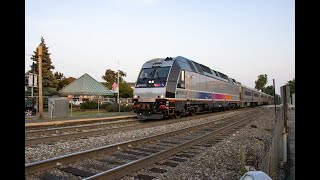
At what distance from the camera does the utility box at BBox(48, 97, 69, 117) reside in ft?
67.7

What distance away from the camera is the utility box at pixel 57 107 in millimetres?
20625

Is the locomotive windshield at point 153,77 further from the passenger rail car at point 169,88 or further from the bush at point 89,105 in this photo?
the bush at point 89,105

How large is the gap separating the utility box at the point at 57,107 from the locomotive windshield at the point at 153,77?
6.64 m

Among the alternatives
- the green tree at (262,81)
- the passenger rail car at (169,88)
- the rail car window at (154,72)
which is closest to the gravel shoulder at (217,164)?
the passenger rail car at (169,88)

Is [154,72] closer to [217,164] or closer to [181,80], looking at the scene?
Result: [181,80]

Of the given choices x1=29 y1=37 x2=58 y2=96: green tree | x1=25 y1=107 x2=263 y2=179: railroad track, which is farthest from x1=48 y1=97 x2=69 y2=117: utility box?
x1=29 y1=37 x2=58 y2=96: green tree

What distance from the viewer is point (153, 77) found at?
17.8 meters

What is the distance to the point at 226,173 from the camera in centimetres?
634

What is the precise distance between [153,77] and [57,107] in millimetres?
7957

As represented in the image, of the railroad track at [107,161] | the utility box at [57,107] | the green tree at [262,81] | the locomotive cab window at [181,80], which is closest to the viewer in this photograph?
the railroad track at [107,161]

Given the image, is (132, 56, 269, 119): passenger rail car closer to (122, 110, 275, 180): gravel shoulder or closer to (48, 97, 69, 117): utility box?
(48, 97, 69, 117): utility box

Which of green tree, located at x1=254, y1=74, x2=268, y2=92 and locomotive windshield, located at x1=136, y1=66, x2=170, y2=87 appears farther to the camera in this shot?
green tree, located at x1=254, y1=74, x2=268, y2=92

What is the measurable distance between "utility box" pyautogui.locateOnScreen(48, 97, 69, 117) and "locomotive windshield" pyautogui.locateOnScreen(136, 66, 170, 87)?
6639mm
